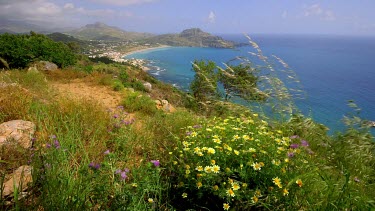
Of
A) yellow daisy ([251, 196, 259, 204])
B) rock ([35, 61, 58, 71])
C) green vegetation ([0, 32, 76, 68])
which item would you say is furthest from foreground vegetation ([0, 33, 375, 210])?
green vegetation ([0, 32, 76, 68])

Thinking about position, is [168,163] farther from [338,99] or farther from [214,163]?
[338,99]

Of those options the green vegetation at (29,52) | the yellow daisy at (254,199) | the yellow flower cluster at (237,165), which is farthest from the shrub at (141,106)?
the green vegetation at (29,52)

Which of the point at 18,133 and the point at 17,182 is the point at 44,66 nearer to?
the point at 18,133

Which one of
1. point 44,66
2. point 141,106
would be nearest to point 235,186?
point 141,106

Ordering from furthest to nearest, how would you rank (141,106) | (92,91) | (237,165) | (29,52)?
(29,52)
(92,91)
(141,106)
(237,165)

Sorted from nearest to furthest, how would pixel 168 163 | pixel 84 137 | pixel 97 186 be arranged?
1. pixel 97 186
2. pixel 168 163
3. pixel 84 137

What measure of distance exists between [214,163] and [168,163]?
79 cm

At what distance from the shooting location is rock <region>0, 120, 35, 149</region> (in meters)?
2.84

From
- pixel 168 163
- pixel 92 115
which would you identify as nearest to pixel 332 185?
pixel 168 163

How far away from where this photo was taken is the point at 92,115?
4051mm

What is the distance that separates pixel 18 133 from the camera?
122 inches

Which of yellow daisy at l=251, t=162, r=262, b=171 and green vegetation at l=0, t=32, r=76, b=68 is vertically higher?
green vegetation at l=0, t=32, r=76, b=68

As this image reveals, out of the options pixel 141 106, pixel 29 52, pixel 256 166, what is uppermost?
pixel 29 52

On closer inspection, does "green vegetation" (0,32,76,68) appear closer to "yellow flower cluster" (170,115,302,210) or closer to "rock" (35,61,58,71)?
"rock" (35,61,58,71)
